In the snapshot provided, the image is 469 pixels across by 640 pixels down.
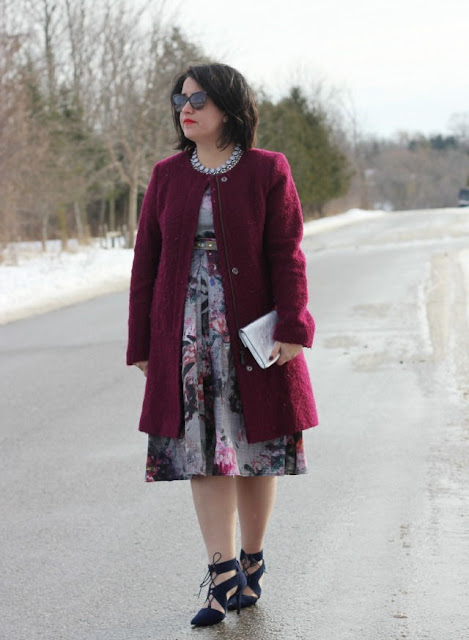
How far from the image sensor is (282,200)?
11.4 feet

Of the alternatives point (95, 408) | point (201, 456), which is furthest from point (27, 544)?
point (95, 408)

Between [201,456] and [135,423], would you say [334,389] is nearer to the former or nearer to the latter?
[135,423]

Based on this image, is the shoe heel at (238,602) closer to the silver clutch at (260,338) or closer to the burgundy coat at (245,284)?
the burgundy coat at (245,284)

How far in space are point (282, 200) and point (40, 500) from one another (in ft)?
7.78

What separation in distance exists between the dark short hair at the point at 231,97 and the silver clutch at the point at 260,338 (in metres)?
0.60

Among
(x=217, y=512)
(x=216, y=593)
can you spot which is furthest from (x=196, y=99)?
(x=216, y=593)

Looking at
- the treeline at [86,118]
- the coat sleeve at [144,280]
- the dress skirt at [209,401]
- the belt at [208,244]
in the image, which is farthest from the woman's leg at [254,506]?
the treeline at [86,118]

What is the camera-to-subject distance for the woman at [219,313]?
134 inches

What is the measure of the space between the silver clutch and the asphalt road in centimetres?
88

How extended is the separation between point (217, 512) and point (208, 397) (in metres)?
0.38

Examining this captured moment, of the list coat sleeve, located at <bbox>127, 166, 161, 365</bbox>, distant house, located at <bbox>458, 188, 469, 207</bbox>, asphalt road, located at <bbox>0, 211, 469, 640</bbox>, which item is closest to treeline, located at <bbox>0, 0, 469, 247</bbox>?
asphalt road, located at <bbox>0, 211, 469, 640</bbox>

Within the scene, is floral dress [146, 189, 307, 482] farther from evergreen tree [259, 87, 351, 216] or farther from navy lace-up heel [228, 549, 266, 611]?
evergreen tree [259, 87, 351, 216]

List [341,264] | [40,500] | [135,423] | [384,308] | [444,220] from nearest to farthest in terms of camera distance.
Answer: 1. [40,500]
2. [135,423]
3. [384,308]
4. [341,264]
5. [444,220]

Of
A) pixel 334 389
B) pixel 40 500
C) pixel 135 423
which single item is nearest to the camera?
pixel 40 500
